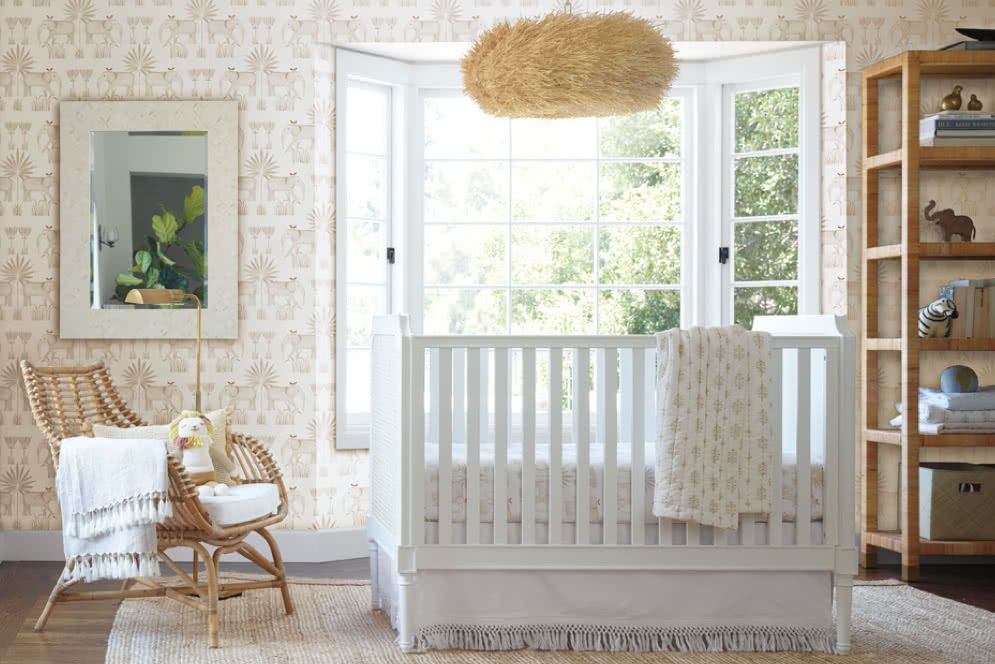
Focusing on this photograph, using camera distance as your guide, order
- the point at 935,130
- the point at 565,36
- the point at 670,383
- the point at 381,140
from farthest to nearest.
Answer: the point at 381,140 → the point at 935,130 → the point at 670,383 → the point at 565,36

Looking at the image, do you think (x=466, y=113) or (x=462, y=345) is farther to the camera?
(x=466, y=113)

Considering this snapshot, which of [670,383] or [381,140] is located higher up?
[381,140]

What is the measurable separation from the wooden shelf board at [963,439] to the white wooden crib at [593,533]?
105 cm

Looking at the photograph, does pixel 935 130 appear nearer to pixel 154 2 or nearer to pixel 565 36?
pixel 565 36

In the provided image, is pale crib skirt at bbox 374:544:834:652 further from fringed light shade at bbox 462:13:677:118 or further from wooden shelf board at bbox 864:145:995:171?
wooden shelf board at bbox 864:145:995:171

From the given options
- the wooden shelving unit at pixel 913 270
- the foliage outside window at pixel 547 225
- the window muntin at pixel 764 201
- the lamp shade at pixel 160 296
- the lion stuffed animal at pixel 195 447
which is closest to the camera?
the lion stuffed animal at pixel 195 447

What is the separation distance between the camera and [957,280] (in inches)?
157

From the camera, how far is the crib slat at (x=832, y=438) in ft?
9.45

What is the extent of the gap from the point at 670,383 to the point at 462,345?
22.3 inches

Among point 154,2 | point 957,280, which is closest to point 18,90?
point 154,2

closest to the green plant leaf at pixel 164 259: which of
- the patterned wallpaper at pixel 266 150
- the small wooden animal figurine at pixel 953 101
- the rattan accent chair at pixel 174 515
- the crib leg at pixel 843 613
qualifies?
the patterned wallpaper at pixel 266 150

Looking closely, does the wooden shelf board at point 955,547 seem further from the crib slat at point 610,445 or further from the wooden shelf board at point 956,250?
the crib slat at point 610,445

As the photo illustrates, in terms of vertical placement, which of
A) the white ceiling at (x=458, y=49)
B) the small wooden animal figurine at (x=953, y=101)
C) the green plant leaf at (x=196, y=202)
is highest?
the white ceiling at (x=458, y=49)

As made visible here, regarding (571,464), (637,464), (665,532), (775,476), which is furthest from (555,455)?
(775,476)
